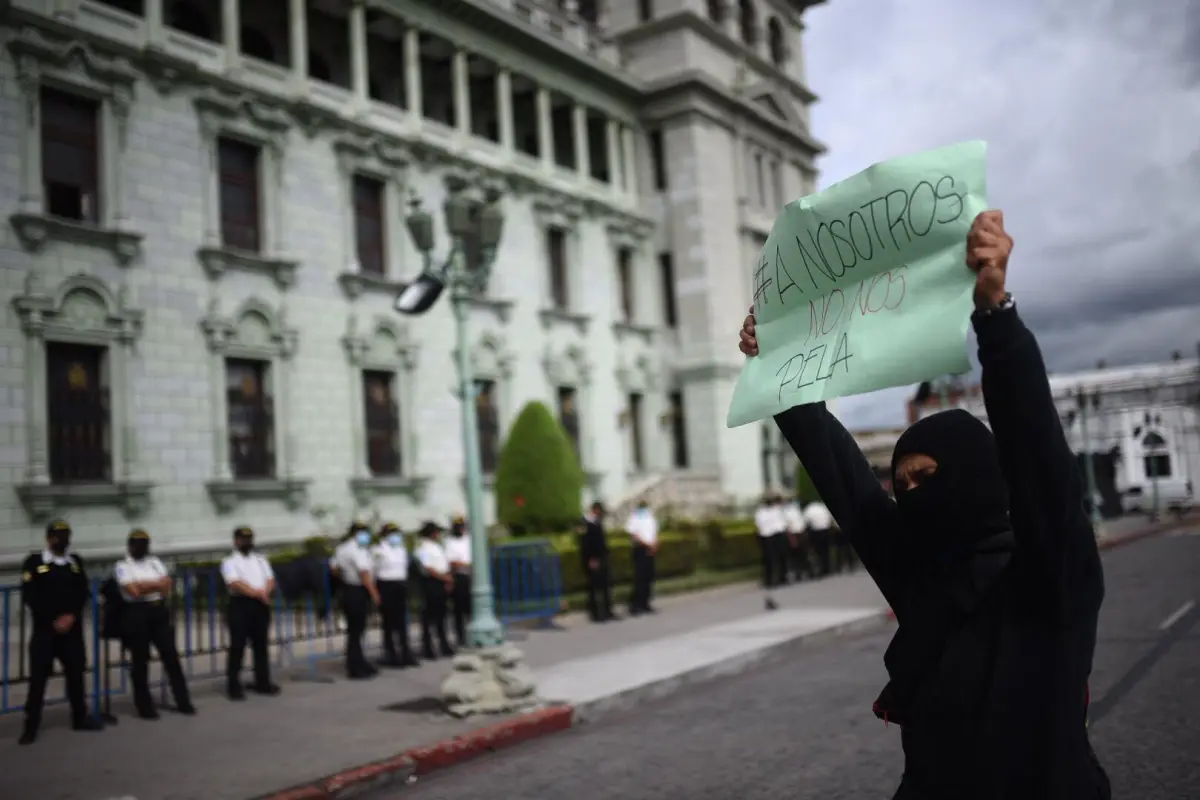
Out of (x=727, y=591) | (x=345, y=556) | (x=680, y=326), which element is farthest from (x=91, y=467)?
(x=680, y=326)

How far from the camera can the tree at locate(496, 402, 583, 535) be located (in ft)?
74.0

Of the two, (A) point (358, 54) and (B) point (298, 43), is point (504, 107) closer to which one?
(A) point (358, 54)

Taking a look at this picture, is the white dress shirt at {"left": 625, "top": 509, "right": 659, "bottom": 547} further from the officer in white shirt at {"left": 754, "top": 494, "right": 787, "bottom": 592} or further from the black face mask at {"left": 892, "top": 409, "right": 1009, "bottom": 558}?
the black face mask at {"left": 892, "top": 409, "right": 1009, "bottom": 558}

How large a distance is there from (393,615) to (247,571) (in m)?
2.26

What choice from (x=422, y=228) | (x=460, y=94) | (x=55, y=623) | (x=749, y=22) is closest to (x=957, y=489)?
(x=422, y=228)

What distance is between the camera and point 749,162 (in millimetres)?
38188

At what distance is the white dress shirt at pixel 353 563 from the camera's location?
12.3m

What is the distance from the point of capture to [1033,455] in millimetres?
2217

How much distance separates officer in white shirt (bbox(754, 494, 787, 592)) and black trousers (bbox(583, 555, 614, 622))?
5.28 m

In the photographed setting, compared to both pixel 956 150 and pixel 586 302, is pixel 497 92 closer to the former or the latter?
pixel 586 302

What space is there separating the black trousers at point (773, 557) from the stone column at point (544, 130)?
46.1 ft

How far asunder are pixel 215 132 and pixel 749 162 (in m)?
21.3

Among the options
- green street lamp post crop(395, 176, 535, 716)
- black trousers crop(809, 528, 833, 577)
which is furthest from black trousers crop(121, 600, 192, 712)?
black trousers crop(809, 528, 833, 577)

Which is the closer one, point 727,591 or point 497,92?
point 727,591
